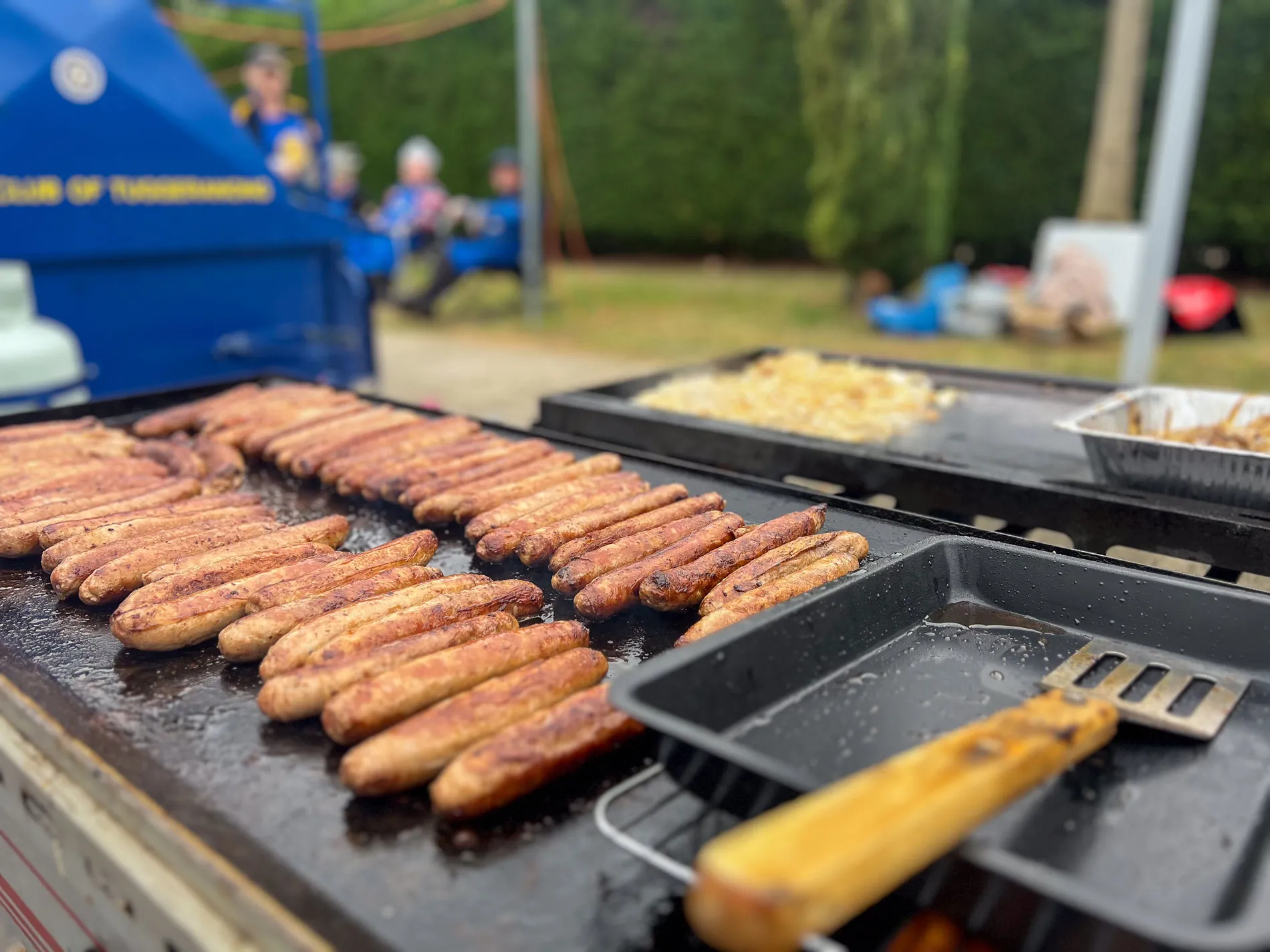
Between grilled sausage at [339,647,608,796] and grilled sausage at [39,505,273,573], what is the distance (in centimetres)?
128

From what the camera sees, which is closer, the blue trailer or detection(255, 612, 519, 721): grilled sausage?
detection(255, 612, 519, 721): grilled sausage

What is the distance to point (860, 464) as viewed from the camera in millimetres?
3406

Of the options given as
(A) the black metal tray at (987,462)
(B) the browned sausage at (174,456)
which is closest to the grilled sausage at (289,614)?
(B) the browned sausage at (174,456)

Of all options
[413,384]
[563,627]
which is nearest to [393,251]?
[413,384]

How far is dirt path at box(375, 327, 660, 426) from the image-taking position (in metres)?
9.43

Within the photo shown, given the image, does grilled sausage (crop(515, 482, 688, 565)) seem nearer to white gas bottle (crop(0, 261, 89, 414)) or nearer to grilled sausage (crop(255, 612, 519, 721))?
grilled sausage (crop(255, 612, 519, 721))

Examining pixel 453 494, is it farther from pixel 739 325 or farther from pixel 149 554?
pixel 739 325

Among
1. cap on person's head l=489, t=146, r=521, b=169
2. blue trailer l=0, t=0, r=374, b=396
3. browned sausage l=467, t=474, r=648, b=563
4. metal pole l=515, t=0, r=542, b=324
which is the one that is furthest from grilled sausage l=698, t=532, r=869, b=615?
cap on person's head l=489, t=146, r=521, b=169

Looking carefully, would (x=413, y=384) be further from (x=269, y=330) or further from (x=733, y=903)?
(x=733, y=903)

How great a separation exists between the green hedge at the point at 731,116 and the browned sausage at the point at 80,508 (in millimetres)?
14739

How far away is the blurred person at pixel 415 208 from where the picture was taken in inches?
565

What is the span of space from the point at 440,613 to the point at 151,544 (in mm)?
937

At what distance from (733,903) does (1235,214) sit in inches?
619

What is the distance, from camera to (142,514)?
2832mm
